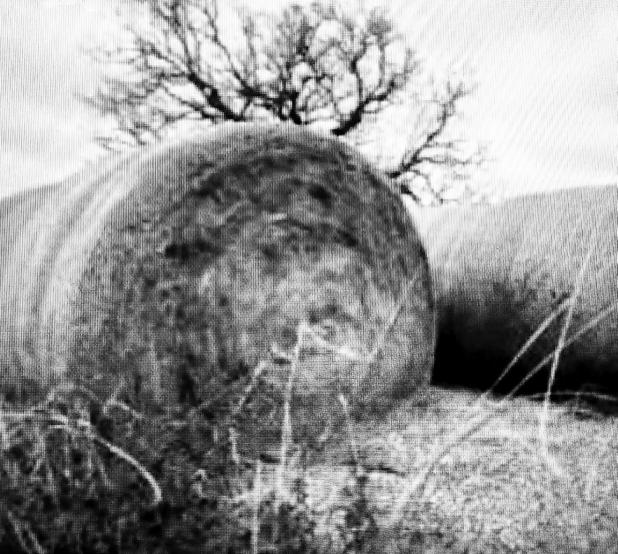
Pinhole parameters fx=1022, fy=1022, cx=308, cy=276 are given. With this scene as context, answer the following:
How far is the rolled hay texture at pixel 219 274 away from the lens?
2.54 m

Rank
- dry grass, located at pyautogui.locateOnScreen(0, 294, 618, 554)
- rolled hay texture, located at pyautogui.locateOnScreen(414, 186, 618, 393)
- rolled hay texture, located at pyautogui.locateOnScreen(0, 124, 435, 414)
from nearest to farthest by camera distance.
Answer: dry grass, located at pyautogui.locateOnScreen(0, 294, 618, 554) → rolled hay texture, located at pyautogui.locateOnScreen(0, 124, 435, 414) → rolled hay texture, located at pyautogui.locateOnScreen(414, 186, 618, 393)

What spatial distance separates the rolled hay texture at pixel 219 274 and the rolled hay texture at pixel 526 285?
0.50 meters

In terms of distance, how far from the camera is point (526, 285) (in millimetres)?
3535

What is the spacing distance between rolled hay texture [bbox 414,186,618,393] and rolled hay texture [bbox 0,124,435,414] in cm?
50

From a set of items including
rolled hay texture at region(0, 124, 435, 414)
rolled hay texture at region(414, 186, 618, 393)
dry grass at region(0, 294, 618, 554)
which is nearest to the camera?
dry grass at region(0, 294, 618, 554)

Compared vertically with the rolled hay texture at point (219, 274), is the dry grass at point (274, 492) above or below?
below

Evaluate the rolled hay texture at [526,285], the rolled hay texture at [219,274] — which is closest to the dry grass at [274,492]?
the rolled hay texture at [219,274]

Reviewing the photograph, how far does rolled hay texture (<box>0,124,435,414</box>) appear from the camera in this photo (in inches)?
99.9

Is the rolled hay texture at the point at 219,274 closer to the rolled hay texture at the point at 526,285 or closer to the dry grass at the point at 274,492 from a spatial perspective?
the dry grass at the point at 274,492

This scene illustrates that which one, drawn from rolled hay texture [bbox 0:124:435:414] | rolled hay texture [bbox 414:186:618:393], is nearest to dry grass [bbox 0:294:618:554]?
rolled hay texture [bbox 0:124:435:414]

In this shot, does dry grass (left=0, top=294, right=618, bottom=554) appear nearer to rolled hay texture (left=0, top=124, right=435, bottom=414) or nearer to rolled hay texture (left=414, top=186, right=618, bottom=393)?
rolled hay texture (left=0, top=124, right=435, bottom=414)

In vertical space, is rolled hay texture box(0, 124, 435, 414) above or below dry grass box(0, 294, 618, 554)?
above

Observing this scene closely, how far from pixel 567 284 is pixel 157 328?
4.80 ft

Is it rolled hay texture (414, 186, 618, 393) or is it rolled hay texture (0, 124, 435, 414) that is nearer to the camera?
rolled hay texture (0, 124, 435, 414)
